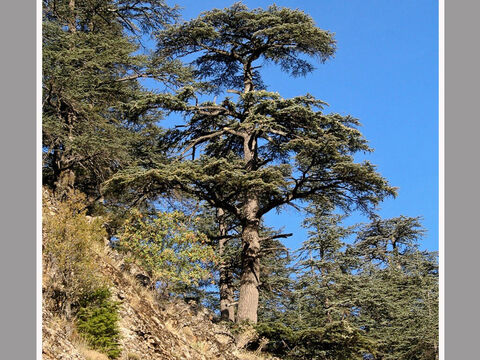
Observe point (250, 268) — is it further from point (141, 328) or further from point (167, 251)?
point (141, 328)

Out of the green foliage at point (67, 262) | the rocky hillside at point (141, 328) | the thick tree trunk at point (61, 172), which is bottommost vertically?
the rocky hillside at point (141, 328)

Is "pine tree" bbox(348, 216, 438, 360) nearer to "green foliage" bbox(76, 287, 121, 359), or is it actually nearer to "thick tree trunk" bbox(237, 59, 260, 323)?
"thick tree trunk" bbox(237, 59, 260, 323)

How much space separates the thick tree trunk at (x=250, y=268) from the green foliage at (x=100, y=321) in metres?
7.09

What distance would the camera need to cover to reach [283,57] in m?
22.1

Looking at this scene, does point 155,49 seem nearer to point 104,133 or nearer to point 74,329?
point 104,133

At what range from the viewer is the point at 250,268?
1898 cm

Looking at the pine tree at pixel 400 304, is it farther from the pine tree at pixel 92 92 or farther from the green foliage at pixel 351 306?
the pine tree at pixel 92 92

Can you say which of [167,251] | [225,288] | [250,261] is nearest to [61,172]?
[167,251]

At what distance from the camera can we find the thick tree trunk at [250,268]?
61.1 feet

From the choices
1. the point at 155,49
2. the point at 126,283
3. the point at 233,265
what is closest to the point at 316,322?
the point at 233,265

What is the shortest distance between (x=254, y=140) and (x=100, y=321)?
10.4 metres

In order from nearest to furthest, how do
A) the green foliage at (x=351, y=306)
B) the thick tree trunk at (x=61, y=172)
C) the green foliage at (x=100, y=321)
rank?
the green foliage at (x=100, y=321) → the green foliage at (x=351, y=306) → the thick tree trunk at (x=61, y=172)
